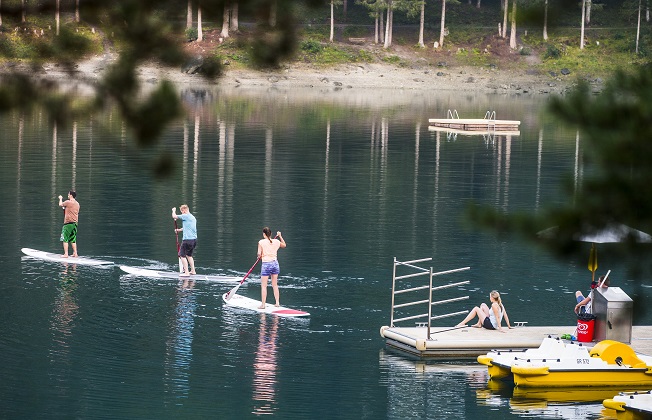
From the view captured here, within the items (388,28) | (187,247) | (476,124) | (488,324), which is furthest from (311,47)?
(488,324)

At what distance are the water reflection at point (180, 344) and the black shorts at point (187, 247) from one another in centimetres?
70

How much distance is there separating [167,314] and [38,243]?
9346 mm

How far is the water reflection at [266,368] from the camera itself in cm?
2078

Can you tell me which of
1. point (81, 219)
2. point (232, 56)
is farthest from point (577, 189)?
point (232, 56)

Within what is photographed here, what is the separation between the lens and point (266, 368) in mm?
22844

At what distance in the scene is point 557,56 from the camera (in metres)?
122

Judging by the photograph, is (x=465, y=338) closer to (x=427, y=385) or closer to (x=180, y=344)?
(x=427, y=385)

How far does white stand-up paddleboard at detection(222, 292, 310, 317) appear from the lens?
1056 inches

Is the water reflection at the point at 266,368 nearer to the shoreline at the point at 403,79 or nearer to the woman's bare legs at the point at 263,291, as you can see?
the woman's bare legs at the point at 263,291

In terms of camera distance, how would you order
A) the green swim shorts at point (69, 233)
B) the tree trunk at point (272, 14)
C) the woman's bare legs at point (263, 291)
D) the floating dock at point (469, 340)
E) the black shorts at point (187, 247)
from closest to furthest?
the tree trunk at point (272, 14) < the floating dock at point (469, 340) < the woman's bare legs at point (263, 291) < the black shorts at point (187, 247) < the green swim shorts at point (69, 233)

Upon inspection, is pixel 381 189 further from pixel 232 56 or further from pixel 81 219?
pixel 232 56

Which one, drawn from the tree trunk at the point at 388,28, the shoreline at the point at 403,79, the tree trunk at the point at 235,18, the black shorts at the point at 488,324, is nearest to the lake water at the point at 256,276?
the tree trunk at the point at 235,18

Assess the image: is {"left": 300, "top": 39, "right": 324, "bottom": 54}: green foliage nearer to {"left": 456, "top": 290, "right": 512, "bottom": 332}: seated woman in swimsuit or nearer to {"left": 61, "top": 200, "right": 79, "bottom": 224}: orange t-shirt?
{"left": 61, "top": 200, "right": 79, "bottom": 224}: orange t-shirt

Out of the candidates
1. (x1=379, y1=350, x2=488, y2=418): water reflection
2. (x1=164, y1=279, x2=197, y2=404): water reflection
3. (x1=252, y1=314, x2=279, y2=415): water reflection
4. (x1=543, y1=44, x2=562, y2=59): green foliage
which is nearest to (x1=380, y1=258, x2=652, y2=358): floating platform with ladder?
(x1=379, y1=350, x2=488, y2=418): water reflection
